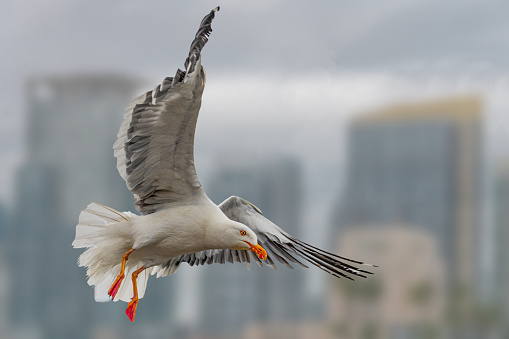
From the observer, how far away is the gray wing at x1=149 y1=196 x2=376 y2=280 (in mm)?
1537

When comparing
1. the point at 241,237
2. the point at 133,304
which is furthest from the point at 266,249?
the point at 133,304

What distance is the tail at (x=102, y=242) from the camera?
152cm

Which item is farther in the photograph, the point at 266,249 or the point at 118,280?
the point at 266,249

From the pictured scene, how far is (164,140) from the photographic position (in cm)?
143

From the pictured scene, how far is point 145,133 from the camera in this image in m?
1.43

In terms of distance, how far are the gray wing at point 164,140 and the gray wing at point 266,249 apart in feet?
0.56

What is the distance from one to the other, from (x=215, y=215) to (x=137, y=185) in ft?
0.68

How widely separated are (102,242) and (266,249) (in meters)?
0.39

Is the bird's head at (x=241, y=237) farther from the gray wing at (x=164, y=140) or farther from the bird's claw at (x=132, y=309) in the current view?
the bird's claw at (x=132, y=309)

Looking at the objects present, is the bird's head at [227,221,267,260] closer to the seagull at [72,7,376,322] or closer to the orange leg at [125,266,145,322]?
the seagull at [72,7,376,322]

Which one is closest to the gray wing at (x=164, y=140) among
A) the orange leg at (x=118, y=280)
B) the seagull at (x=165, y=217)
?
the seagull at (x=165, y=217)

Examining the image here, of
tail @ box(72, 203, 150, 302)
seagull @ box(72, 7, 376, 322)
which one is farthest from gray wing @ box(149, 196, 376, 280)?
tail @ box(72, 203, 150, 302)

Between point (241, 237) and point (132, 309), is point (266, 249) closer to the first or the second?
point (241, 237)

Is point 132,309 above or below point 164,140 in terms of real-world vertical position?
below
